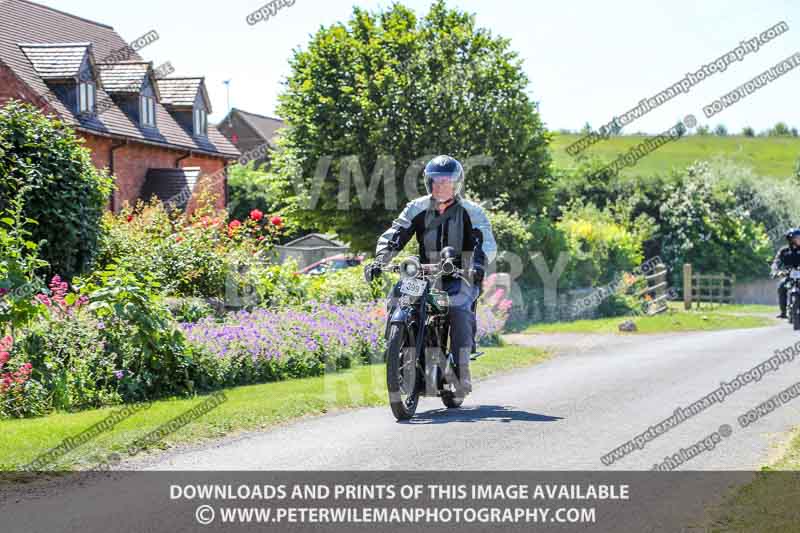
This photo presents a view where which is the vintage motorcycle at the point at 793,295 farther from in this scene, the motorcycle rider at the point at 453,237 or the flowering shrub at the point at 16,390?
the flowering shrub at the point at 16,390

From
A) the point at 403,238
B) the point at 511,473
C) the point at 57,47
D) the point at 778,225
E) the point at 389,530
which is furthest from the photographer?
the point at 778,225

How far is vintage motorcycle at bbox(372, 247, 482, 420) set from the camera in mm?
8633

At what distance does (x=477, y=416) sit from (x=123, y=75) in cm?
2797

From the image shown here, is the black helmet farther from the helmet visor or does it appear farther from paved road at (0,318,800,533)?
paved road at (0,318,800,533)

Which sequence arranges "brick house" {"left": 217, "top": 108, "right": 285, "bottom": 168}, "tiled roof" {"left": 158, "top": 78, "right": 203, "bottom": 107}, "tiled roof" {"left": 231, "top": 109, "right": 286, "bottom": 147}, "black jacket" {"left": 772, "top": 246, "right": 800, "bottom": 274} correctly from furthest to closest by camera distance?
"tiled roof" {"left": 231, "top": 109, "right": 286, "bottom": 147}, "brick house" {"left": 217, "top": 108, "right": 285, "bottom": 168}, "tiled roof" {"left": 158, "top": 78, "right": 203, "bottom": 107}, "black jacket" {"left": 772, "top": 246, "right": 800, "bottom": 274}

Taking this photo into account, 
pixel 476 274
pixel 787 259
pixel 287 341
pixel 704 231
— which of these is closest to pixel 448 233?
pixel 476 274

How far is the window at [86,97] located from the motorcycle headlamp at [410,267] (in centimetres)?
2391

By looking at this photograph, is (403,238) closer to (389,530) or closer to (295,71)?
(389,530)

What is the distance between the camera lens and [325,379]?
13.0 metres

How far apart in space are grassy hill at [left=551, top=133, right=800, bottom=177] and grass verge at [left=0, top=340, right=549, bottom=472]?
75.8 metres

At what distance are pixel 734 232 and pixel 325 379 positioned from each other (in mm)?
40069

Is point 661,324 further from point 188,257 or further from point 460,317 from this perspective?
point 460,317

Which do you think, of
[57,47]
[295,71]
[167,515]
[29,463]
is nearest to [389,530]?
[167,515]

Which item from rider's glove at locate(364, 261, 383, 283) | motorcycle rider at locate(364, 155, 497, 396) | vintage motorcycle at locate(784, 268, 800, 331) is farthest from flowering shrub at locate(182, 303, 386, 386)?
vintage motorcycle at locate(784, 268, 800, 331)
